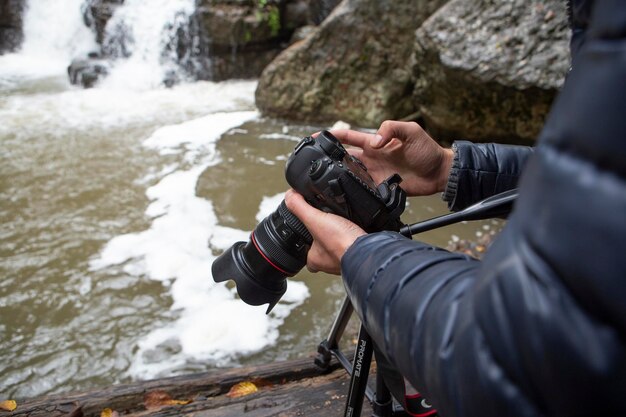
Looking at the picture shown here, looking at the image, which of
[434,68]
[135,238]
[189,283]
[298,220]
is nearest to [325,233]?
[298,220]

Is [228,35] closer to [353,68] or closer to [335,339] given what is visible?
[353,68]

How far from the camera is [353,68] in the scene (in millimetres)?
5398

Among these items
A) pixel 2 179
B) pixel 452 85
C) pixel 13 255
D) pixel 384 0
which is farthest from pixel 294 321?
pixel 384 0

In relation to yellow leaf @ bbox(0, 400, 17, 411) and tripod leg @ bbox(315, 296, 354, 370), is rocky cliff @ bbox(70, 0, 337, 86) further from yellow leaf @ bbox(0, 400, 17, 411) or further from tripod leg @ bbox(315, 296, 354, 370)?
tripod leg @ bbox(315, 296, 354, 370)

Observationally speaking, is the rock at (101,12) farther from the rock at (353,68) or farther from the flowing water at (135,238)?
the rock at (353,68)

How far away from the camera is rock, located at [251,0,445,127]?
17.0 feet

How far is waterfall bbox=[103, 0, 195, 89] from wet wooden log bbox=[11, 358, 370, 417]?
22.1ft

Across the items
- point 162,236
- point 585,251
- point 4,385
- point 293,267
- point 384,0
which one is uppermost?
point 384,0

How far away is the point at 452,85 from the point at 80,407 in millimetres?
3689

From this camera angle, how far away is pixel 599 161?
17.1 inches

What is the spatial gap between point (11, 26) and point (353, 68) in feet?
26.2

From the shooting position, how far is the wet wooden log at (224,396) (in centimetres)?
163

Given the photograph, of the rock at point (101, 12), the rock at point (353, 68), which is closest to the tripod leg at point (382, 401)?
the rock at point (353, 68)

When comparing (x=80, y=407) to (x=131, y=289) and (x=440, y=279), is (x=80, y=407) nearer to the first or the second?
(x=131, y=289)
